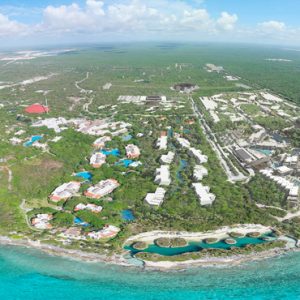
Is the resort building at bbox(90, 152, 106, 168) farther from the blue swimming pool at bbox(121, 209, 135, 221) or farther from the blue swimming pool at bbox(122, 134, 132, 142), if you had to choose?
the blue swimming pool at bbox(121, 209, 135, 221)

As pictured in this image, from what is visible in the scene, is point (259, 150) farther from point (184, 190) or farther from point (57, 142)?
point (57, 142)

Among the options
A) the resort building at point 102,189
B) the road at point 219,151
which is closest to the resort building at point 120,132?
the road at point 219,151

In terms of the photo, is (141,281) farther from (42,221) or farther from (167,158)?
(167,158)

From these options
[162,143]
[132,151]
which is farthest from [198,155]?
[132,151]

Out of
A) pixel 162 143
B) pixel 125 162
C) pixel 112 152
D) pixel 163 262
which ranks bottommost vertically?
pixel 163 262

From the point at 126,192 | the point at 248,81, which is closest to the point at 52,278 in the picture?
the point at 126,192

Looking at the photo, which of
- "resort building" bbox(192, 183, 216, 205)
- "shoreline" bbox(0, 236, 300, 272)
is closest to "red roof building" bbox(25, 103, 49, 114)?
"resort building" bbox(192, 183, 216, 205)

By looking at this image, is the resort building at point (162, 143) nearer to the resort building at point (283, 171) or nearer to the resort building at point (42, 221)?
the resort building at point (283, 171)

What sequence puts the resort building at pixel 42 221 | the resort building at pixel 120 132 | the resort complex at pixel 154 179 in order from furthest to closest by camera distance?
the resort building at pixel 120 132, the resort building at pixel 42 221, the resort complex at pixel 154 179
